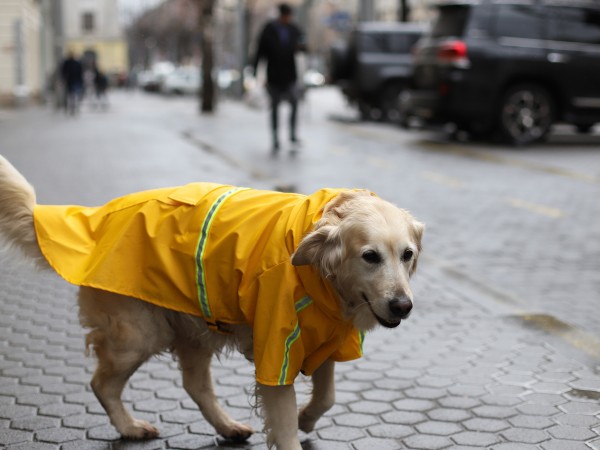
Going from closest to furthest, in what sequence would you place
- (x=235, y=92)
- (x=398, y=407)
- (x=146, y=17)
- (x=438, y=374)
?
1. (x=398, y=407)
2. (x=438, y=374)
3. (x=235, y=92)
4. (x=146, y=17)

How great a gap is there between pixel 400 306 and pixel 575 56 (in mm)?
14061

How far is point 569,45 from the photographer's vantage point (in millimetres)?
16141

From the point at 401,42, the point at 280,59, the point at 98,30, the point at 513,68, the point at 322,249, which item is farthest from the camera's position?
the point at 98,30

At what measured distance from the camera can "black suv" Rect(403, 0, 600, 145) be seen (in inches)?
614

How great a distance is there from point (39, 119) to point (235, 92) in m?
17.1

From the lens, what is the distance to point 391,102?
2234 cm

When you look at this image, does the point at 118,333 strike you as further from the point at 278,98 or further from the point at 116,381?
the point at 278,98

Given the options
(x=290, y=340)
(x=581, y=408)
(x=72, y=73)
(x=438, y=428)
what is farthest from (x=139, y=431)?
(x=72, y=73)

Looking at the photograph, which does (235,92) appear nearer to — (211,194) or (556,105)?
(556,105)

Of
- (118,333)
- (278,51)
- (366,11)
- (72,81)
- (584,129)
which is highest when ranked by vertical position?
(366,11)

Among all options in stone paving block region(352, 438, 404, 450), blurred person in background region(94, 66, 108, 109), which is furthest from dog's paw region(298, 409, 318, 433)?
blurred person in background region(94, 66, 108, 109)

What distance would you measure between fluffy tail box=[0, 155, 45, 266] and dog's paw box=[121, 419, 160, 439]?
29.6 inches

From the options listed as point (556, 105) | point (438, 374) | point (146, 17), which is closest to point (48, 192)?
point (438, 374)

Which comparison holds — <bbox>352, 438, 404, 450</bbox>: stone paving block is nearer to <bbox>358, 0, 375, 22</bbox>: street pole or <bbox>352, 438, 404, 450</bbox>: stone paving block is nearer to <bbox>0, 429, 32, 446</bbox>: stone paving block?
<bbox>0, 429, 32, 446</bbox>: stone paving block
